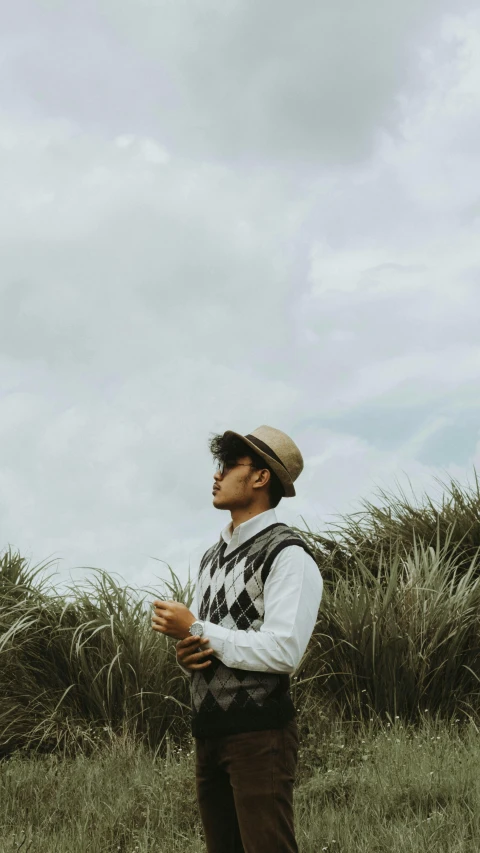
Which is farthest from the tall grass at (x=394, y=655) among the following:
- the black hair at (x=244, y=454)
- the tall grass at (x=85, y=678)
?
the black hair at (x=244, y=454)

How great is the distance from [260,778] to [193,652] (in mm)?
460

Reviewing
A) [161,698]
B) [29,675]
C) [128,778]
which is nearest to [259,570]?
[128,778]

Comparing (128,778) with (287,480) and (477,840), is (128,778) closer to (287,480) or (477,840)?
(477,840)

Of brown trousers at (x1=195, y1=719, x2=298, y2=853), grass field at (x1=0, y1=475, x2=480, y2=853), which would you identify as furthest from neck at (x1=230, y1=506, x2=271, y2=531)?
grass field at (x1=0, y1=475, x2=480, y2=853)

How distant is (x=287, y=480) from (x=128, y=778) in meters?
3.08

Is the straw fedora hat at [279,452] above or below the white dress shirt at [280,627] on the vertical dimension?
above

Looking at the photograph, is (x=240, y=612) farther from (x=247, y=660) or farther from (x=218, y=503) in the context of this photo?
(x=218, y=503)

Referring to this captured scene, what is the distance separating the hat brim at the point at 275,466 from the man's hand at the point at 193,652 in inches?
28.2

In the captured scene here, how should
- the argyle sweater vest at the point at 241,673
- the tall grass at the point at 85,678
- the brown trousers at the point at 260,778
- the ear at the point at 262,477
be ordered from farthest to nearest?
A: 1. the tall grass at the point at 85,678
2. the ear at the point at 262,477
3. the argyle sweater vest at the point at 241,673
4. the brown trousers at the point at 260,778

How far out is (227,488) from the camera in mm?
3229

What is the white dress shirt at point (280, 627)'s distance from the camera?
279 cm

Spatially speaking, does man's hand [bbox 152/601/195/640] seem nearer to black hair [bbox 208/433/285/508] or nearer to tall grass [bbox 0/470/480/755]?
black hair [bbox 208/433/285/508]

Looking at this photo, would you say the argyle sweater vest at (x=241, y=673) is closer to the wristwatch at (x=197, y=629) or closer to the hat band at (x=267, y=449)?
the wristwatch at (x=197, y=629)

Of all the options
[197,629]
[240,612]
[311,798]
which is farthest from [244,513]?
[311,798]
